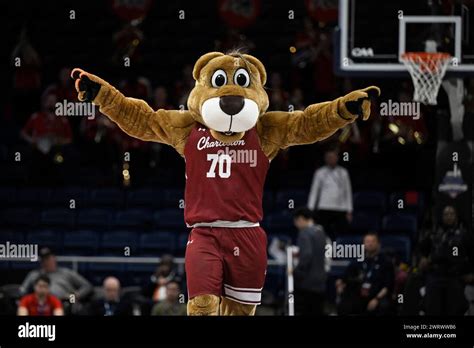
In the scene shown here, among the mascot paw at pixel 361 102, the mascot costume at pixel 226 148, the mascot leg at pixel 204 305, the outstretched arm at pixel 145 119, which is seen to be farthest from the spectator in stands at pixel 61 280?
the mascot paw at pixel 361 102

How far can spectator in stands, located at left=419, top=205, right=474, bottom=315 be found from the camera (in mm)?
10750

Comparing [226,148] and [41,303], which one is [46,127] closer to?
[41,303]

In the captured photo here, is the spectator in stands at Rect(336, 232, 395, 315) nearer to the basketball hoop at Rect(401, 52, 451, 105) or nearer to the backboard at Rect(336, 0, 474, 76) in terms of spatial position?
the basketball hoop at Rect(401, 52, 451, 105)

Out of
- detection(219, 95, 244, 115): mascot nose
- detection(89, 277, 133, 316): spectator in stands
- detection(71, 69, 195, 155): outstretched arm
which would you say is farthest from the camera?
detection(89, 277, 133, 316): spectator in stands

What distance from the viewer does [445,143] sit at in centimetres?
1173

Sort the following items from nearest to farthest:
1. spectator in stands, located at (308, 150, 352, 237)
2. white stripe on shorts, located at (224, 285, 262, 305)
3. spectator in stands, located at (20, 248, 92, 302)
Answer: white stripe on shorts, located at (224, 285, 262, 305) < spectator in stands, located at (20, 248, 92, 302) < spectator in stands, located at (308, 150, 352, 237)

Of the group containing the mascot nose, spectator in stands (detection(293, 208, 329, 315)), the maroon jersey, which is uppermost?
the mascot nose

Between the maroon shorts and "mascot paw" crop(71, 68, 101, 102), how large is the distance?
3.20ft

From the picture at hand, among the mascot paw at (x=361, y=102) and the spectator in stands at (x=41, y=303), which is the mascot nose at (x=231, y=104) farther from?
the spectator in stands at (x=41, y=303)

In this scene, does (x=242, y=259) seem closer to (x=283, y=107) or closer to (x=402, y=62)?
(x=402, y=62)

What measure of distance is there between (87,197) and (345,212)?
8.62 ft

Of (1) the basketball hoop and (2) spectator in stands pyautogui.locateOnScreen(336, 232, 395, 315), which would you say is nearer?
(1) the basketball hoop

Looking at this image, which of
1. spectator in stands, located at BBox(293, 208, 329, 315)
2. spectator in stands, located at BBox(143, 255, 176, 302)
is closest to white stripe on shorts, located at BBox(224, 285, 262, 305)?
spectator in stands, located at BBox(293, 208, 329, 315)

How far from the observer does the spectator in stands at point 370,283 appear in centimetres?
1114
